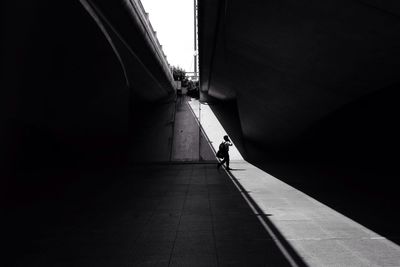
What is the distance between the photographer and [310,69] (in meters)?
10.0

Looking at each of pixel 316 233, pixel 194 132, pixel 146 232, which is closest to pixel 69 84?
pixel 194 132

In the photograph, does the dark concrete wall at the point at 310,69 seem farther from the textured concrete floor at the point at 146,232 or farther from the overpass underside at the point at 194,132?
the textured concrete floor at the point at 146,232

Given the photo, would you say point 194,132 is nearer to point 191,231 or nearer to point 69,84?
point 69,84

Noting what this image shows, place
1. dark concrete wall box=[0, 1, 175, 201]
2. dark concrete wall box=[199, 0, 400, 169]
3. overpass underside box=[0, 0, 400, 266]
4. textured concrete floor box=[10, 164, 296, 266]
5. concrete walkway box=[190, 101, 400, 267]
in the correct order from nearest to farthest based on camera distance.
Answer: concrete walkway box=[190, 101, 400, 267]
textured concrete floor box=[10, 164, 296, 266]
overpass underside box=[0, 0, 400, 266]
dark concrete wall box=[199, 0, 400, 169]
dark concrete wall box=[0, 1, 175, 201]

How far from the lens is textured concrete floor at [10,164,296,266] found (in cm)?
371

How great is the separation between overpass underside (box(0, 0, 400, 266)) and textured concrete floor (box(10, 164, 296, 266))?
30mm

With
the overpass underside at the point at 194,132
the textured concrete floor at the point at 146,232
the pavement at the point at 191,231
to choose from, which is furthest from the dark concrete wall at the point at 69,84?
the textured concrete floor at the point at 146,232

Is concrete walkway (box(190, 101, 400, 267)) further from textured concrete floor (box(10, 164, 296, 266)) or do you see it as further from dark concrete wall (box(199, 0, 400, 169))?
dark concrete wall (box(199, 0, 400, 169))

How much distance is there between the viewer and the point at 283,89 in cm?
1255

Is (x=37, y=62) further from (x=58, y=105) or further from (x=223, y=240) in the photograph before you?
(x=223, y=240)

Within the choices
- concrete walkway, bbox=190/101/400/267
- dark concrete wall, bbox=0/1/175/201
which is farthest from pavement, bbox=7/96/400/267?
dark concrete wall, bbox=0/1/175/201

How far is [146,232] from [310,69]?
25.2ft

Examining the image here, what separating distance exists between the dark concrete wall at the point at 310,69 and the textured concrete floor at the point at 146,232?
4.58 meters

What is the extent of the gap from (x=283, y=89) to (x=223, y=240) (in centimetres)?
935
